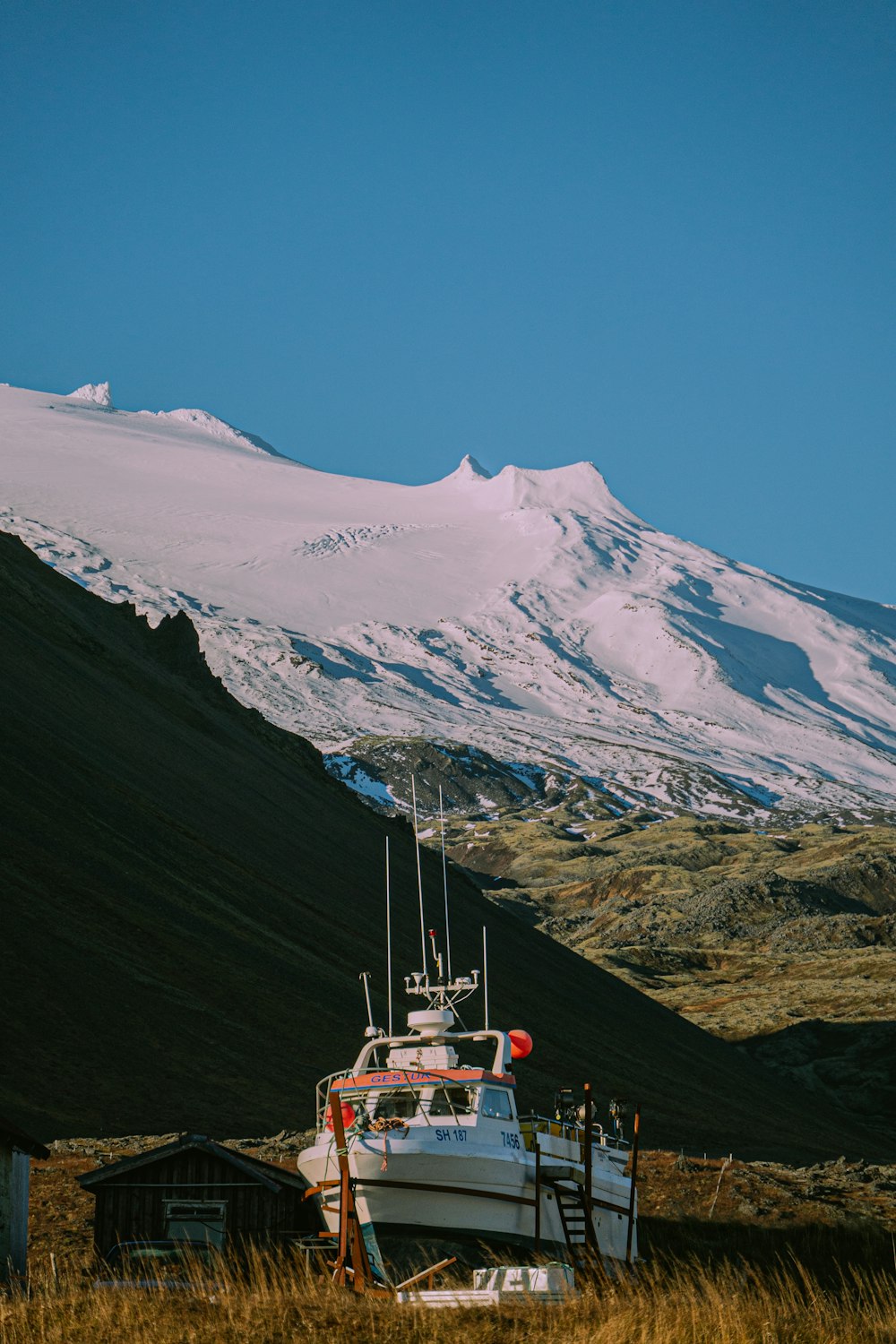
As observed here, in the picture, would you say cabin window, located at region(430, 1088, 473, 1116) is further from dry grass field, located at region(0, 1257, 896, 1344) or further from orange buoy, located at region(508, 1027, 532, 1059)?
dry grass field, located at region(0, 1257, 896, 1344)

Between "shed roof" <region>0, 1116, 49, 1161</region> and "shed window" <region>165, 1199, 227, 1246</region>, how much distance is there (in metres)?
1.95

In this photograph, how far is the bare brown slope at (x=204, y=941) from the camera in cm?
4197

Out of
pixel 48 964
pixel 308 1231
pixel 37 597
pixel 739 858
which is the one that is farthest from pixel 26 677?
pixel 739 858

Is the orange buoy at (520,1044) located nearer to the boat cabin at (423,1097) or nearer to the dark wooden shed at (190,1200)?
the boat cabin at (423,1097)

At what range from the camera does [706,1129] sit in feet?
177

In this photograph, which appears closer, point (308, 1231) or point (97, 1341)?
point (97, 1341)

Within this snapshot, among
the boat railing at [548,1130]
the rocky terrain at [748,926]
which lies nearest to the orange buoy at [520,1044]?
the boat railing at [548,1130]

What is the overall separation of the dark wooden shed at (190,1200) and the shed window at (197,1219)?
1 cm

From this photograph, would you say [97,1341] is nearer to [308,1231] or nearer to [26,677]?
[308,1231]

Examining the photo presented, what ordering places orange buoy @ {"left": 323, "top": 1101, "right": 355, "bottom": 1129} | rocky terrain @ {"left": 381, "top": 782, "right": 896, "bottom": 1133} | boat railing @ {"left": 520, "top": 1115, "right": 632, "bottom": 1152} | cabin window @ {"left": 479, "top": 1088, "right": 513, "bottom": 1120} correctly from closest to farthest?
cabin window @ {"left": 479, "top": 1088, "right": 513, "bottom": 1120} < orange buoy @ {"left": 323, "top": 1101, "right": 355, "bottom": 1129} < boat railing @ {"left": 520, "top": 1115, "right": 632, "bottom": 1152} < rocky terrain @ {"left": 381, "top": 782, "right": 896, "bottom": 1133}

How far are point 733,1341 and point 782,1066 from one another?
2493 inches

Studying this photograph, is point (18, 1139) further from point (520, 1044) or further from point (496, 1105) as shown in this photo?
point (520, 1044)

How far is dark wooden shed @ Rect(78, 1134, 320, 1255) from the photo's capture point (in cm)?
2092

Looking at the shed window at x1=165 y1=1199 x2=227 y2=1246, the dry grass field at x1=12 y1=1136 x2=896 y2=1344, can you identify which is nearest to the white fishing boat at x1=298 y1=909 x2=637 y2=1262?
the shed window at x1=165 y1=1199 x2=227 y2=1246
